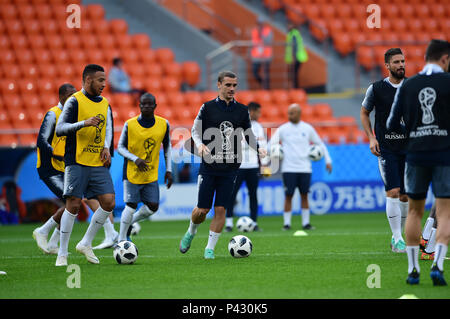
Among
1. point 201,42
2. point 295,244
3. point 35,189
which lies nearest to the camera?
point 295,244

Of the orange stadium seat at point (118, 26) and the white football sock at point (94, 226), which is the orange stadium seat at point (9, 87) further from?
the white football sock at point (94, 226)

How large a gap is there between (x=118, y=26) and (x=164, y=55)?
1.76 meters

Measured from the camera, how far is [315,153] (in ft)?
48.5

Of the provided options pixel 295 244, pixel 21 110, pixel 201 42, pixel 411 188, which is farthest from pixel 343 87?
pixel 411 188

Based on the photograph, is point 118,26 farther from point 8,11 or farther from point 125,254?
point 125,254

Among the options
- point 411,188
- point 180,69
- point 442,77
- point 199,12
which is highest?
point 199,12

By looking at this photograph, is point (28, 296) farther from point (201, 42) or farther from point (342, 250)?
point (201, 42)

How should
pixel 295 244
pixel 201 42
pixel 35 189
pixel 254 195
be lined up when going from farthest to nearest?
pixel 201 42
pixel 35 189
pixel 254 195
pixel 295 244

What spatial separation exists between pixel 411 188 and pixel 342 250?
3541 mm

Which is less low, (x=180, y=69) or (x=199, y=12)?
(x=199, y=12)

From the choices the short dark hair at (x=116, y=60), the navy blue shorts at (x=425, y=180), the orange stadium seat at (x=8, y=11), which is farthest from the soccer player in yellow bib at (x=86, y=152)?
the orange stadium seat at (x=8, y=11)

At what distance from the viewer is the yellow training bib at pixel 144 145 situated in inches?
422
